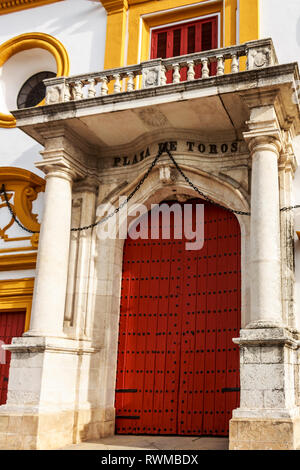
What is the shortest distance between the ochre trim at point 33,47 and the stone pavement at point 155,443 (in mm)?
6831

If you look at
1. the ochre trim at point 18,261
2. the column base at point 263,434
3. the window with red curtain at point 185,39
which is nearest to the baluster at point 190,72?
the window with red curtain at point 185,39

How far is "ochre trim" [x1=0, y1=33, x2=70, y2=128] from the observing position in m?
12.6

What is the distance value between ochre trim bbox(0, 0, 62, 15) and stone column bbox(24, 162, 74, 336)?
16.4 ft

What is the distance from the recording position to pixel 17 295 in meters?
11.7

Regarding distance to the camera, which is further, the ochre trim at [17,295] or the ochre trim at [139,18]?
the ochre trim at [139,18]

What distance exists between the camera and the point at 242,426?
794 cm

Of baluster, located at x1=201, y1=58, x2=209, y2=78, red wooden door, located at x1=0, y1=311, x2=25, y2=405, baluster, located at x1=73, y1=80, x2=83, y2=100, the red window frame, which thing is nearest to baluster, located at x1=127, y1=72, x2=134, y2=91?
baluster, located at x1=73, y1=80, x2=83, y2=100

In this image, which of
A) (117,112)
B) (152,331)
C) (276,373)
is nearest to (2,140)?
(117,112)

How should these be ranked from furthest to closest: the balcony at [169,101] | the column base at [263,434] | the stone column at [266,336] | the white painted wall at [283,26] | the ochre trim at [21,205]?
the ochre trim at [21,205], the white painted wall at [283,26], the balcony at [169,101], the stone column at [266,336], the column base at [263,434]

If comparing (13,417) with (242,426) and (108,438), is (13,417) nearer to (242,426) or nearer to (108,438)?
(108,438)

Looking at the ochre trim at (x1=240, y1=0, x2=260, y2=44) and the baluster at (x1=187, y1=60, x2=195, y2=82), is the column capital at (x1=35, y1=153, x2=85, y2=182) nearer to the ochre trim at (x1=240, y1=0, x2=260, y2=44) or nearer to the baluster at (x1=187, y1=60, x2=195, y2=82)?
the baluster at (x1=187, y1=60, x2=195, y2=82)

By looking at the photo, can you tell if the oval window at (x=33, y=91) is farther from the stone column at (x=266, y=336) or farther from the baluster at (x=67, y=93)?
the stone column at (x=266, y=336)

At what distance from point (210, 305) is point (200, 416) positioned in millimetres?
1860

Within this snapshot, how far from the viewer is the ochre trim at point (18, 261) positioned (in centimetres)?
1162
